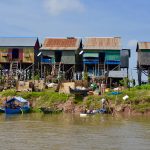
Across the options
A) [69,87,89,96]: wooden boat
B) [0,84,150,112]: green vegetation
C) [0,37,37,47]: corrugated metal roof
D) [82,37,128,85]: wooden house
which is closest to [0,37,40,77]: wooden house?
[0,37,37,47]: corrugated metal roof

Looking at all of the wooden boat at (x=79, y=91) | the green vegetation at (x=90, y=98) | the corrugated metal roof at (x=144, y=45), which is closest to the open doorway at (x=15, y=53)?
the green vegetation at (x=90, y=98)

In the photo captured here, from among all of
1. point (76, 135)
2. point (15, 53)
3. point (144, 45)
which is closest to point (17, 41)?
point (15, 53)

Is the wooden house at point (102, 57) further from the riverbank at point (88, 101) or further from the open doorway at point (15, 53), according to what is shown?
the riverbank at point (88, 101)

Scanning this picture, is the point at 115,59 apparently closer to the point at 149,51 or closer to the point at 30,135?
the point at 149,51

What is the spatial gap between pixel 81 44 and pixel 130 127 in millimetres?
24120

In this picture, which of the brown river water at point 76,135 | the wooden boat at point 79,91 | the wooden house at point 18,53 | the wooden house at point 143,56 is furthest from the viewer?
the wooden house at point 18,53

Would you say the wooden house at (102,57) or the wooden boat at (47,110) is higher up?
the wooden house at (102,57)

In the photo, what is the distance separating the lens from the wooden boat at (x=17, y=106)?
35406 millimetres

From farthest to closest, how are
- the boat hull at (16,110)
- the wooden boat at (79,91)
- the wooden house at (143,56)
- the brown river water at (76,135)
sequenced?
the wooden house at (143,56) < the wooden boat at (79,91) < the boat hull at (16,110) < the brown river water at (76,135)

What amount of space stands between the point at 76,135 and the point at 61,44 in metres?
27.1

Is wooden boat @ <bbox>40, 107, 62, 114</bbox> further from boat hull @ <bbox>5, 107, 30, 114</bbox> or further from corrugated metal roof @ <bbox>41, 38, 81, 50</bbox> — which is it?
corrugated metal roof @ <bbox>41, 38, 81, 50</bbox>

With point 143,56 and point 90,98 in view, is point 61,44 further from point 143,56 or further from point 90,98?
point 90,98

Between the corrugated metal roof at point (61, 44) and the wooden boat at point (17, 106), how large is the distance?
11299 mm

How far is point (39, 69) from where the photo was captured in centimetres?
4866
